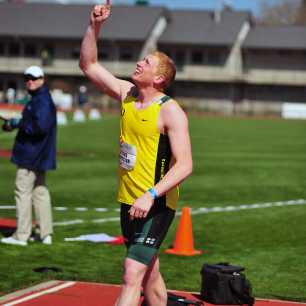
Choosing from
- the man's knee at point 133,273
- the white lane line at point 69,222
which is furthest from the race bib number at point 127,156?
the white lane line at point 69,222

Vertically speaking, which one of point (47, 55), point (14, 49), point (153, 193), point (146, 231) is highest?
point (14, 49)

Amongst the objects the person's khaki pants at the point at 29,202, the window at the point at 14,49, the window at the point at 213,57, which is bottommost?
the person's khaki pants at the point at 29,202

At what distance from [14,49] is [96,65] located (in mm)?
82685

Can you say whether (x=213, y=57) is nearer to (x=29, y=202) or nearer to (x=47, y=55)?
(x=47, y=55)

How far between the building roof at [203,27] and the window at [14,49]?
1397cm

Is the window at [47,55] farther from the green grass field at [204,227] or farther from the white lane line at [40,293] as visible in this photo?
the white lane line at [40,293]

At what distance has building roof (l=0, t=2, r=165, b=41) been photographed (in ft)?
282

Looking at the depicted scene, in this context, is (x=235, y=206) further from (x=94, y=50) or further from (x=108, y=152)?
(x=108, y=152)

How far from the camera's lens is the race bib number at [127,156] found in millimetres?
6199

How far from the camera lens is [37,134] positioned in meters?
10.3

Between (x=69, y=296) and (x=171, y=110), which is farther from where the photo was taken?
(x=69, y=296)

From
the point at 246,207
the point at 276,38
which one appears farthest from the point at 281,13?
the point at 246,207

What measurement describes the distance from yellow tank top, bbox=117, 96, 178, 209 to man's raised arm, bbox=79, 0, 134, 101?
0.36 metres

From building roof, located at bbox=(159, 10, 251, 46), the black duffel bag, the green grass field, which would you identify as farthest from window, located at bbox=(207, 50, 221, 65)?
the black duffel bag
